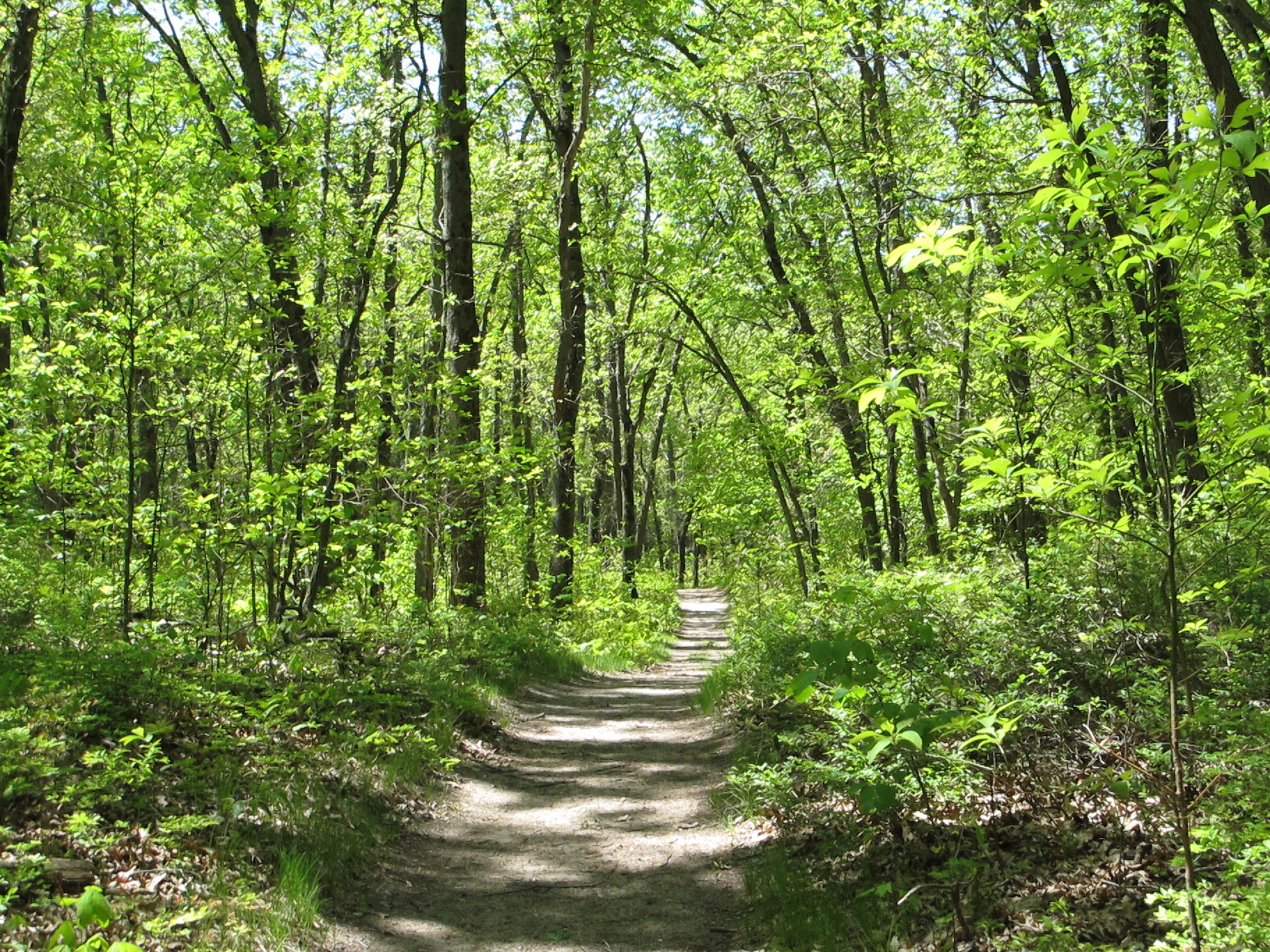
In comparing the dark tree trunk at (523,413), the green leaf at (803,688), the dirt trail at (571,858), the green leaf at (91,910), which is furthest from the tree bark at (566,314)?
the green leaf at (91,910)

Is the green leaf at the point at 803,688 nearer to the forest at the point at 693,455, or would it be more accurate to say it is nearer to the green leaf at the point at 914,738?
the forest at the point at 693,455

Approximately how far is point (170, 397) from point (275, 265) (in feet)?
4.80

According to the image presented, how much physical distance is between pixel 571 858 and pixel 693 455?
1269 centimetres

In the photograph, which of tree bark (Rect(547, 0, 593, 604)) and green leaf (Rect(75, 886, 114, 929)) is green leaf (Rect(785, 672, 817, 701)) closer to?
green leaf (Rect(75, 886, 114, 929))

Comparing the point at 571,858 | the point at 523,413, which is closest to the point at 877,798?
the point at 571,858

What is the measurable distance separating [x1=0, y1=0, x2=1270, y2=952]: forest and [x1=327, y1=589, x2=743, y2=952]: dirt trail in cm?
21

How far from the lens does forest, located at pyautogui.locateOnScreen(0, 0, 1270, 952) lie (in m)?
3.29

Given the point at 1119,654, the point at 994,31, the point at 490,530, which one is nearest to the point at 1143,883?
the point at 1119,654

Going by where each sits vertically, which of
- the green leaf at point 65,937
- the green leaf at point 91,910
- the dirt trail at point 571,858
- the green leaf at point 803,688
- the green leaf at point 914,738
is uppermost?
the green leaf at point 803,688

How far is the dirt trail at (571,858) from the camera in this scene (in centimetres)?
411

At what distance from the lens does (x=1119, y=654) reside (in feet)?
16.6

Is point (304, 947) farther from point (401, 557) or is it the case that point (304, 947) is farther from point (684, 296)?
point (684, 296)

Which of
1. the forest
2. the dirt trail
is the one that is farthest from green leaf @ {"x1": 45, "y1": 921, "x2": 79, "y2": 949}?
the dirt trail

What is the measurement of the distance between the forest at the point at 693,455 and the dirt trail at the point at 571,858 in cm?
21
